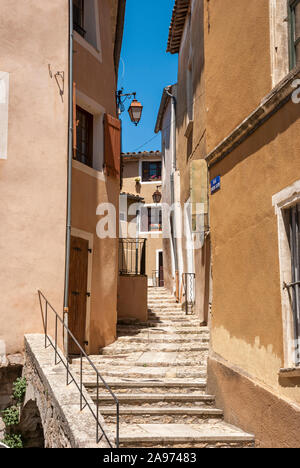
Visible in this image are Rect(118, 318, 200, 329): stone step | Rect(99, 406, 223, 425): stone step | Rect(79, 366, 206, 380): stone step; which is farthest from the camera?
Rect(118, 318, 200, 329): stone step

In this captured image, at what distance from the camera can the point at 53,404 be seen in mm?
6094

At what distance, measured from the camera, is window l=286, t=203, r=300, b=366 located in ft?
18.2

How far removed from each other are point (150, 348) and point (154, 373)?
247 centimetres

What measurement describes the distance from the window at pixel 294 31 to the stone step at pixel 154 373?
502 centimetres

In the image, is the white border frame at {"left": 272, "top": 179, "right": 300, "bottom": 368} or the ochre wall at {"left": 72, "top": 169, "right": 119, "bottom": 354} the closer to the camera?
the white border frame at {"left": 272, "top": 179, "right": 300, "bottom": 368}

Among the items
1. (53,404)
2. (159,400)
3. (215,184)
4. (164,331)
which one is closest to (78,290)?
(164,331)

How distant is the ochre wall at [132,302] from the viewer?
47.5 ft

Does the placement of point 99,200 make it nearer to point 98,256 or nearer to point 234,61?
point 98,256

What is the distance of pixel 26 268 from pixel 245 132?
4311 millimetres

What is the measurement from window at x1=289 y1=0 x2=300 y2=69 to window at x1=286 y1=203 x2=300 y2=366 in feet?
5.34

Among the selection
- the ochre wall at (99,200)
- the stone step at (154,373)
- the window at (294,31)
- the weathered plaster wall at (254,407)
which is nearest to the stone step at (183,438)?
the weathered plaster wall at (254,407)

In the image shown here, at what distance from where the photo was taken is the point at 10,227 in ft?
29.3

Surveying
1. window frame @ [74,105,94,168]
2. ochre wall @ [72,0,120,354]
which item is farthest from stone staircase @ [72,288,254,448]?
window frame @ [74,105,94,168]

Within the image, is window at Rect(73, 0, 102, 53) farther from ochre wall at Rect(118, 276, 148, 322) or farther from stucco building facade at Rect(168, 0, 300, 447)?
ochre wall at Rect(118, 276, 148, 322)
